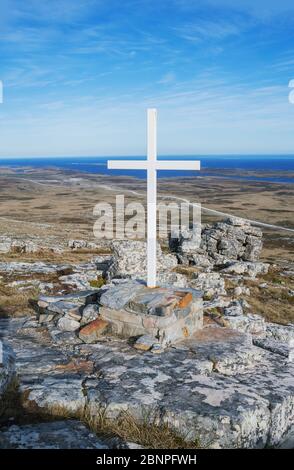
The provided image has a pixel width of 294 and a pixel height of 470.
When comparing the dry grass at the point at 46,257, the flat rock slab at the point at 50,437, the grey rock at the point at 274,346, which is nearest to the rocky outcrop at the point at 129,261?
the dry grass at the point at 46,257

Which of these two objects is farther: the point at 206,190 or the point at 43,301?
the point at 206,190

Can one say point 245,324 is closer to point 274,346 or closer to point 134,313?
point 274,346

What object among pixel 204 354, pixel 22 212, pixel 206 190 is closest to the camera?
pixel 204 354

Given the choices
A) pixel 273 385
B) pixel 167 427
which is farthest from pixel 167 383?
pixel 273 385

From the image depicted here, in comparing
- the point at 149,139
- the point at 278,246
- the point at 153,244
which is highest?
the point at 149,139

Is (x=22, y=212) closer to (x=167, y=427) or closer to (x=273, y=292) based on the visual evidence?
(x=273, y=292)

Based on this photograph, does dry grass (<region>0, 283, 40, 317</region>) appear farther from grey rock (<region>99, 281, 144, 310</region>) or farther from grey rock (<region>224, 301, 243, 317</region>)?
grey rock (<region>224, 301, 243, 317</region>)

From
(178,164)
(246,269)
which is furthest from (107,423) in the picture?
(246,269)
